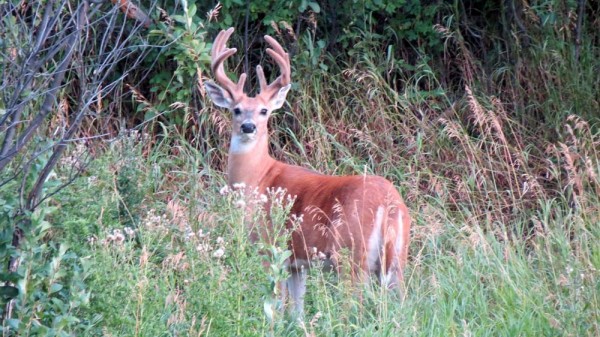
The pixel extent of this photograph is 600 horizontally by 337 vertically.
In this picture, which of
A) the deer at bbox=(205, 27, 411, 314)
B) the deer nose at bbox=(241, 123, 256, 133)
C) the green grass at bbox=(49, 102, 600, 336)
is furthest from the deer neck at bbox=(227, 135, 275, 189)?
the green grass at bbox=(49, 102, 600, 336)

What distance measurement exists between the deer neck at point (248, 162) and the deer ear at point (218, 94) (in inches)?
11.2

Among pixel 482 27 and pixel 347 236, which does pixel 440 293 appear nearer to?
pixel 347 236

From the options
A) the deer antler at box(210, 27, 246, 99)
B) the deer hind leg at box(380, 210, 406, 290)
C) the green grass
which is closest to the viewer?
the green grass

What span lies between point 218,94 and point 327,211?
1551mm

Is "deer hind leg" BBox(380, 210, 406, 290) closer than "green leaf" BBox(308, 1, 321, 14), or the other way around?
"deer hind leg" BBox(380, 210, 406, 290)

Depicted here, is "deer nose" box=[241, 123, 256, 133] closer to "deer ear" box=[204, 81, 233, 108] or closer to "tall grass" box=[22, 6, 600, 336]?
"deer ear" box=[204, 81, 233, 108]

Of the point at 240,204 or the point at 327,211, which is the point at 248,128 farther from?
the point at 240,204

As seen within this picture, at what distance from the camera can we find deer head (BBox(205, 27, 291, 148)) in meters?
6.66

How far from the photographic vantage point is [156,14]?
7.54 m

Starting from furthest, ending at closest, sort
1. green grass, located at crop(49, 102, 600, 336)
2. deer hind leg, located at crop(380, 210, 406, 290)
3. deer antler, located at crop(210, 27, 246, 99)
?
deer antler, located at crop(210, 27, 246, 99) → deer hind leg, located at crop(380, 210, 406, 290) → green grass, located at crop(49, 102, 600, 336)

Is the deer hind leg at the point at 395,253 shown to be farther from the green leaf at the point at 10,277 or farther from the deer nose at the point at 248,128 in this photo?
the green leaf at the point at 10,277

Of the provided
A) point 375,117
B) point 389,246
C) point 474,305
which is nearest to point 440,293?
point 474,305

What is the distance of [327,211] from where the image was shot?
5.70 metres

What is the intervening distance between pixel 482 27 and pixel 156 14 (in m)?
2.73
